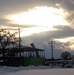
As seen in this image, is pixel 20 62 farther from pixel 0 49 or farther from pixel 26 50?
pixel 0 49

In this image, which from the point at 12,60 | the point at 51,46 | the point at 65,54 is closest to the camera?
the point at 12,60

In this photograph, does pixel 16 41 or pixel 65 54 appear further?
pixel 65 54

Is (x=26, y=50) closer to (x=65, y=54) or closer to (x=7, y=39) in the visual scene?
(x=7, y=39)

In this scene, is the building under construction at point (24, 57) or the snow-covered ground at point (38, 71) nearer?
the snow-covered ground at point (38, 71)

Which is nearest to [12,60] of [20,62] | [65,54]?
[20,62]

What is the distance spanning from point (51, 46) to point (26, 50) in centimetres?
2418

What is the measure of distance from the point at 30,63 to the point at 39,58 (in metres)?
3.26

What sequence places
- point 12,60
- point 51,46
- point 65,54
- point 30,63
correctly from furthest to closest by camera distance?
point 65,54 → point 51,46 → point 30,63 → point 12,60

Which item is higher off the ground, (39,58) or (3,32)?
(3,32)

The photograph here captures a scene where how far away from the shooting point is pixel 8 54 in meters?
91.0

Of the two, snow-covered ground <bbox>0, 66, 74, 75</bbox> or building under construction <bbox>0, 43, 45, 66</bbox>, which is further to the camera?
building under construction <bbox>0, 43, 45, 66</bbox>

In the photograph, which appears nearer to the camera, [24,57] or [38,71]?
[38,71]

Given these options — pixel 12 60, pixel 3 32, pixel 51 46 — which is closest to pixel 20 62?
pixel 12 60

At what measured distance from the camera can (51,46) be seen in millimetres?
106375
